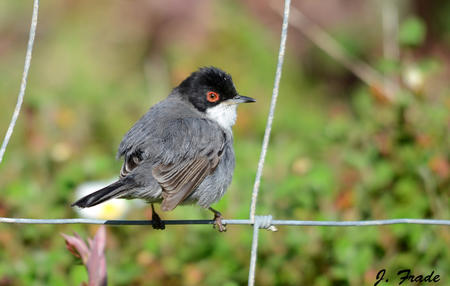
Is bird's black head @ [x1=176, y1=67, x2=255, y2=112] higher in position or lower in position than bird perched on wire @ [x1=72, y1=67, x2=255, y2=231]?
higher

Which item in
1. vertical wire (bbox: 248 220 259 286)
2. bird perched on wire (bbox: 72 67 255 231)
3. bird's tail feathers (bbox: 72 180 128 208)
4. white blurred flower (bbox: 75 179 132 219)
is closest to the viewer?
vertical wire (bbox: 248 220 259 286)

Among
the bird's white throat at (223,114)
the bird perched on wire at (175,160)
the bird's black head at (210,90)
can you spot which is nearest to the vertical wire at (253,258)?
the bird perched on wire at (175,160)

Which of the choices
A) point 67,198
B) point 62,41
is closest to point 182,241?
point 67,198

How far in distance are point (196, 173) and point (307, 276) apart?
920 millimetres

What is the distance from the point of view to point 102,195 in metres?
2.87

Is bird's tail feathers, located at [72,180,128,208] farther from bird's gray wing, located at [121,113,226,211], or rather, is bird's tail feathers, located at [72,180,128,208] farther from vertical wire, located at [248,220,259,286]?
vertical wire, located at [248,220,259,286]

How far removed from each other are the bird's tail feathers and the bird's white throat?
91cm

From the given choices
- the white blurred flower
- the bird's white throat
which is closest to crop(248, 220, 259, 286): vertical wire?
the bird's white throat

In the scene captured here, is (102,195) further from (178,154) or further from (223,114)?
(223,114)

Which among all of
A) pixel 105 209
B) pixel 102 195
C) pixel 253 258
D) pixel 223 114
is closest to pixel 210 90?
pixel 223 114

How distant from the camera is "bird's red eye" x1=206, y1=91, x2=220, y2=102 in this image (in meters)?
3.90

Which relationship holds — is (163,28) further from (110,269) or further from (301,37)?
(110,269)

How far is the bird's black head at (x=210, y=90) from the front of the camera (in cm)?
389

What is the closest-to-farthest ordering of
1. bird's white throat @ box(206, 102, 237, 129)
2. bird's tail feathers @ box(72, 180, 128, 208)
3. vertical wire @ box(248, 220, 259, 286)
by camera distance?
vertical wire @ box(248, 220, 259, 286), bird's tail feathers @ box(72, 180, 128, 208), bird's white throat @ box(206, 102, 237, 129)
